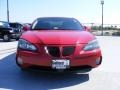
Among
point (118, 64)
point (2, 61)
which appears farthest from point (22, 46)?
point (118, 64)

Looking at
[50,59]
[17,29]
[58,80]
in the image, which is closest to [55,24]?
[58,80]

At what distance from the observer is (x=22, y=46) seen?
6.28 meters

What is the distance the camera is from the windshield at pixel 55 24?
767cm

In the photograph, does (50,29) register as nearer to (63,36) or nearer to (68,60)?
(63,36)

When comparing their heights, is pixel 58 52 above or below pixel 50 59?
above

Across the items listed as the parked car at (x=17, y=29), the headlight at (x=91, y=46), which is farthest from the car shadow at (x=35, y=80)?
the parked car at (x=17, y=29)

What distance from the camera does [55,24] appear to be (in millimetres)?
7922

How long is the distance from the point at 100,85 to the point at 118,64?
9.30 feet

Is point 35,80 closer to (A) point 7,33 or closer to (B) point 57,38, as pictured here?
(B) point 57,38

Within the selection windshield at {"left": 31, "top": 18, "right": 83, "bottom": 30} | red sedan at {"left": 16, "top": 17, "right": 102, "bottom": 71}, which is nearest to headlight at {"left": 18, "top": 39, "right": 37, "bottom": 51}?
red sedan at {"left": 16, "top": 17, "right": 102, "bottom": 71}

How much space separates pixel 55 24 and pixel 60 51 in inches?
81.2

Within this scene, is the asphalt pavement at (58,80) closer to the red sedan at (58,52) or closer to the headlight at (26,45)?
the red sedan at (58,52)

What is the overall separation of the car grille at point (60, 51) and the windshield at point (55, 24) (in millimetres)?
1662

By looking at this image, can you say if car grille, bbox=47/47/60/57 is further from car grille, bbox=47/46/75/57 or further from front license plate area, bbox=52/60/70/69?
front license plate area, bbox=52/60/70/69
